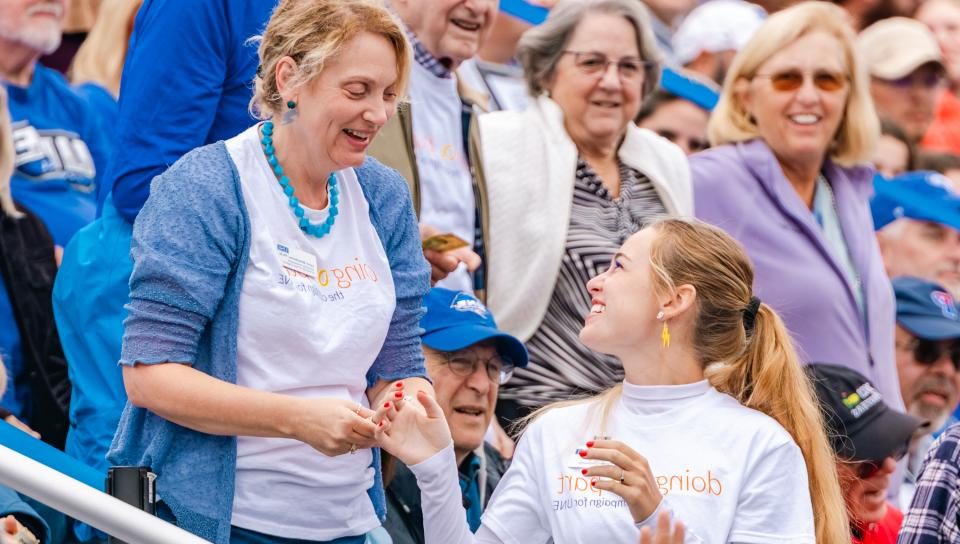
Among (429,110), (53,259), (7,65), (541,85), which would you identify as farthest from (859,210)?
(7,65)

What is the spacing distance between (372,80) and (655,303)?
865 mm

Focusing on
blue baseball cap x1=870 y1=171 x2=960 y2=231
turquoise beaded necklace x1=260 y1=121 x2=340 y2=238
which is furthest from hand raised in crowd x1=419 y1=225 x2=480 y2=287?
blue baseball cap x1=870 y1=171 x2=960 y2=231

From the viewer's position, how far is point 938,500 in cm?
238

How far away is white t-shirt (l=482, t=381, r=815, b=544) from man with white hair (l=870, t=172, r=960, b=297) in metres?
2.95

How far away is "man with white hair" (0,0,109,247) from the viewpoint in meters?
3.44

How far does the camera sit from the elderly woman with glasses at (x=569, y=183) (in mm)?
3205

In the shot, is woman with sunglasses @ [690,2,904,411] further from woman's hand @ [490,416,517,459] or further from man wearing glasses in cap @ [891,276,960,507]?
woman's hand @ [490,416,517,459]

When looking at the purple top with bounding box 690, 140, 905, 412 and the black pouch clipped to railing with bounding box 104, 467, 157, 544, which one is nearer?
the black pouch clipped to railing with bounding box 104, 467, 157, 544

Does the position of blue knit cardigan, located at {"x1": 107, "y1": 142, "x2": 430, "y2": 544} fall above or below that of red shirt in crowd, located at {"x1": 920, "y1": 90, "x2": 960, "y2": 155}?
above

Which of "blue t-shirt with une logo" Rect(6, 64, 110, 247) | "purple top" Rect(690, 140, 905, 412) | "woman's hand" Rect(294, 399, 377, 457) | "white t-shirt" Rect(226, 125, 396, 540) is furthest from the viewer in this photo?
"purple top" Rect(690, 140, 905, 412)

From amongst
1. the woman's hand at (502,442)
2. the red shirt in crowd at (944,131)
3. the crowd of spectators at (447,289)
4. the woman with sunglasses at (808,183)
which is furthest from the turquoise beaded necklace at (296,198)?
the red shirt in crowd at (944,131)

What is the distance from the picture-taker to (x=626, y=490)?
2029 millimetres

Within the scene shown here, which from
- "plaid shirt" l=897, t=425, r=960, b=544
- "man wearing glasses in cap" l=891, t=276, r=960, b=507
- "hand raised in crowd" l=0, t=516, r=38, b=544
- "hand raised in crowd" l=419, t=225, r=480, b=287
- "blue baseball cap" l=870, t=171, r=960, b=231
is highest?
"hand raised in crowd" l=419, t=225, r=480, b=287

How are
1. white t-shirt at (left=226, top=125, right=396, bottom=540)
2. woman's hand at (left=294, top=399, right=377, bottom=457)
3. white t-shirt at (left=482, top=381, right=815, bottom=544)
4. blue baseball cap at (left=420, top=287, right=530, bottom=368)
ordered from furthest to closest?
1. blue baseball cap at (left=420, top=287, right=530, bottom=368)
2. white t-shirt at (left=482, top=381, right=815, bottom=544)
3. white t-shirt at (left=226, top=125, right=396, bottom=540)
4. woman's hand at (left=294, top=399, right=377, bottom=457)
